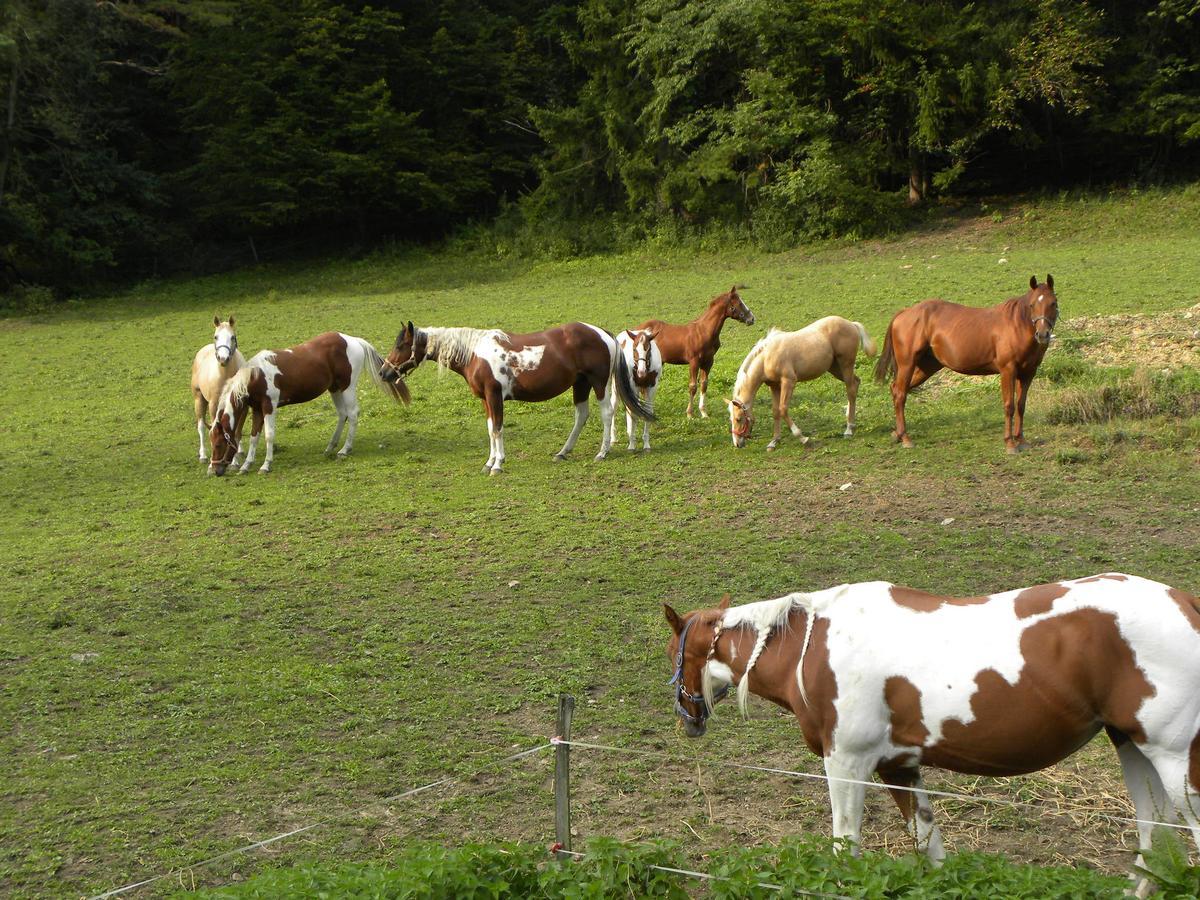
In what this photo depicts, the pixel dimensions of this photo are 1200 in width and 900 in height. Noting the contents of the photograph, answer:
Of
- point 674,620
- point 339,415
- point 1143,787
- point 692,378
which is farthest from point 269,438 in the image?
point 1143,787

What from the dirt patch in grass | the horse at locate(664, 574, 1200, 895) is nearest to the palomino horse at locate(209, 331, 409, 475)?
the dirt patch in grass

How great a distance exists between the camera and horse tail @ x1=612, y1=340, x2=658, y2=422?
14.1m

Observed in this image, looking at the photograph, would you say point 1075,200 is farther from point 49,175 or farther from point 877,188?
point 49,175

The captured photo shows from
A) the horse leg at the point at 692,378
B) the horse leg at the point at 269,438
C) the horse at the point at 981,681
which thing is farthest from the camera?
the horse leg at the point at 692,378

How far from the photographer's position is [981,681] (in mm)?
4742

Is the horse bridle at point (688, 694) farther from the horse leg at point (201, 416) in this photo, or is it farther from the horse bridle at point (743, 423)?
the horse leg at point (201, 416)

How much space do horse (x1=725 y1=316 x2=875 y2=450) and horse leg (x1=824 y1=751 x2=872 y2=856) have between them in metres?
9.20

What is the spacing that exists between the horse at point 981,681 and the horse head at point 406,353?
9707mm

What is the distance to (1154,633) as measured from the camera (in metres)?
4.51

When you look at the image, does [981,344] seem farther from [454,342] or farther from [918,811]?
[918,811]

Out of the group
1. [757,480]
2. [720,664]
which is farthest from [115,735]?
[757,480]

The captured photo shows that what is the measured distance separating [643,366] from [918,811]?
33.9 feet

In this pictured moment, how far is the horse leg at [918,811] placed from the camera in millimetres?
4910

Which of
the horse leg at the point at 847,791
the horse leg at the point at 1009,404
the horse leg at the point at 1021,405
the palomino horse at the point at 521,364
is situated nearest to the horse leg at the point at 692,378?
the palomino horse at the point at 521,364
